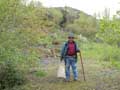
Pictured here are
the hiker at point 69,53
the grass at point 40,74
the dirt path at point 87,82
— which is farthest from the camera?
the grass at point 40,74

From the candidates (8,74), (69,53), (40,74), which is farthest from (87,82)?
(8,74)

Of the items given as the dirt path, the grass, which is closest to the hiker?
the dirt path

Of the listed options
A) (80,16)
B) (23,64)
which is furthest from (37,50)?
(80,16)

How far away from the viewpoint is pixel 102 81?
55.2ft

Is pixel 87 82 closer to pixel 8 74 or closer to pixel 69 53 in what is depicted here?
pixel 69 53

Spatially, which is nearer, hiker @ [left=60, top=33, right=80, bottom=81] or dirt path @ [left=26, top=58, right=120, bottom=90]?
dirt path @ [left=26, top=58, right=120, bottom=90]

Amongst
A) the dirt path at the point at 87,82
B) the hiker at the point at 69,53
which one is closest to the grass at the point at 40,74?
the dirt path at the point at 87,82

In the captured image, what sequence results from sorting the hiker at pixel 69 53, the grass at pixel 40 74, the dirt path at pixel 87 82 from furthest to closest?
the grass at pixel 40 74, the hiker at pixel 69 53, the dirt path at pixel 87 82

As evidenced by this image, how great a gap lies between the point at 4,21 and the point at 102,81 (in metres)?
4.90

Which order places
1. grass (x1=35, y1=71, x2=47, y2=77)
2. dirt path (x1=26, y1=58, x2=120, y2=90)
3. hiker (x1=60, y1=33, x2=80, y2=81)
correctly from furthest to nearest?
grass (x1=35, y1=71, x2=47, y2=77) → hiker (x1=60, y1=33, x2=80, y2=81) → dirt path (x1=26, y1=58, x2=120, y2=90)

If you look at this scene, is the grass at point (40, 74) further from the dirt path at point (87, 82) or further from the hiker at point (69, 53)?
the hiker at point (69, 53)

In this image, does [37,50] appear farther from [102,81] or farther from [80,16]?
[80,16]

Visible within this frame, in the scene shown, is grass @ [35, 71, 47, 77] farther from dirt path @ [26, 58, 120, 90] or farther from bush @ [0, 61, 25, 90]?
bush @ [0, 61, 25, 90]

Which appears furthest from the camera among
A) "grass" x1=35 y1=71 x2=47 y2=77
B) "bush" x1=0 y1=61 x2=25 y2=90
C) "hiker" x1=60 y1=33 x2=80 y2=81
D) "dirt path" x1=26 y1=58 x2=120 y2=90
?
"grass" x1=35 y1=71 x2=47 y2=77
